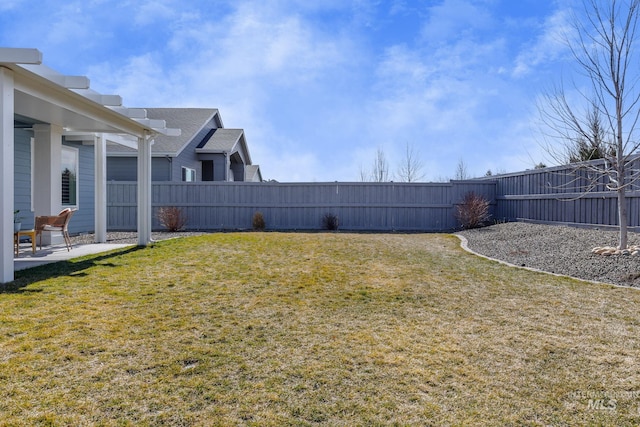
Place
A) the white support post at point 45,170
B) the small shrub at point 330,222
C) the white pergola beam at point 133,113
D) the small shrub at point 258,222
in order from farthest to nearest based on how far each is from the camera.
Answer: the small shrub at point 330,222, the small shrub at point 258,222, the white support post at point 45,170, the white pergola beam at point 133,113

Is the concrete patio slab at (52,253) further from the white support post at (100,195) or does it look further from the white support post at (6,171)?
the white support post at (6,171)

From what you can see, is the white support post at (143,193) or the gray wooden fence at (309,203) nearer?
the white support post at (143,193)

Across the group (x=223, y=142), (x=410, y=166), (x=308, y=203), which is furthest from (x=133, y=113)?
(x=410, y=166)

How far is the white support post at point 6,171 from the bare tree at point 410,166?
23767mm

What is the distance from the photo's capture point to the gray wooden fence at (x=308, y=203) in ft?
46.7

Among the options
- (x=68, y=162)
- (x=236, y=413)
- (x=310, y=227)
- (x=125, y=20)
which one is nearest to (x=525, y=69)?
(x=310, y=227)

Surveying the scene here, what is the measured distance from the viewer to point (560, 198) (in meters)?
11.0

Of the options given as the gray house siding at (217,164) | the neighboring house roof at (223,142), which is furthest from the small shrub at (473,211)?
the neighboring house roof at (223,142)

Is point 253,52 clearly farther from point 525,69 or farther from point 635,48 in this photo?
point 635,48

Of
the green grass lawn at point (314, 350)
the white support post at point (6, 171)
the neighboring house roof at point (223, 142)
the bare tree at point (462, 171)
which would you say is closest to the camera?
the green grass lawn at point (314, 350)

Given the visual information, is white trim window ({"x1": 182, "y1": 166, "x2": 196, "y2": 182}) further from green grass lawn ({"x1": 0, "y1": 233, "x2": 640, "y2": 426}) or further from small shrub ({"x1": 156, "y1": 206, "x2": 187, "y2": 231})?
green grass lawn ({"x1": 0, "y1": 233, "x2": 640, "y2": 426})

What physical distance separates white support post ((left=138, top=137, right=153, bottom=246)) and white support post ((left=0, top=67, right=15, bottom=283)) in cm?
384

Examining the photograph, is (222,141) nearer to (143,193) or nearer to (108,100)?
(143,193)

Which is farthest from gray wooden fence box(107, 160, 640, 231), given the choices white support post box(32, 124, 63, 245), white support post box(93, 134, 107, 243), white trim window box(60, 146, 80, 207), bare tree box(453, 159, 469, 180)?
bare tree box(453, 159, 469, 180)
